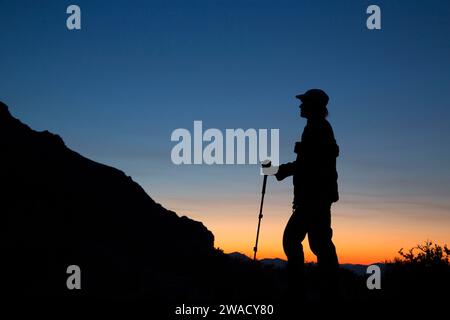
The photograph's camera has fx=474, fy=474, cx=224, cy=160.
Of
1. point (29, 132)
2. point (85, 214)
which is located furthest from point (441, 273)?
point (29, 132)

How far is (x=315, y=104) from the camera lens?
780cm

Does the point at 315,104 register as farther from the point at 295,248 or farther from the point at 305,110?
the point at 295,248

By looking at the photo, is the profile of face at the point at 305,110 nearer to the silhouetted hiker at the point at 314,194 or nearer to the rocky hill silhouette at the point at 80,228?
the silhouetted hiker at the point at 314,194

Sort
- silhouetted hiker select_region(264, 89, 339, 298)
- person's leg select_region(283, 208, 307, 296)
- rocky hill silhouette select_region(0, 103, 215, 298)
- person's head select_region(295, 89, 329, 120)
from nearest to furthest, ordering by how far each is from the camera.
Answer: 1. silhouetted hiker select_region(264, 89, 339, 298)
2. person's leg select_region(283, 208, 307, 296)
3. person's head select_region(295, 89, 329, 120)
4. rocky hill silhouette select_region(0, 103, 215, 298)

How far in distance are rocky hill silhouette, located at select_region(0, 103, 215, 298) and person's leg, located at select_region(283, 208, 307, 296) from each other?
381cm

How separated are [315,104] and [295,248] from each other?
2376mm

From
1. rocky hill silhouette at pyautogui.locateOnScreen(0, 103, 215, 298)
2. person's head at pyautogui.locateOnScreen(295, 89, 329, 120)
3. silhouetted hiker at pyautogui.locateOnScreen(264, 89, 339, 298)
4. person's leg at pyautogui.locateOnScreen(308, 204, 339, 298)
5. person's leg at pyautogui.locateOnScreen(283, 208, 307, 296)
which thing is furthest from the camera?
rocky hill silhouette at pyautogui.locateOnScreen(0, 103, 215, 298)

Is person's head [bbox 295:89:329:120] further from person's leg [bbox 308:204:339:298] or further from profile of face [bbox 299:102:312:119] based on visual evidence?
person's leg [bbox 308:204:339:298]

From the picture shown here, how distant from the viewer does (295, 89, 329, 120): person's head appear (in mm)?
7789

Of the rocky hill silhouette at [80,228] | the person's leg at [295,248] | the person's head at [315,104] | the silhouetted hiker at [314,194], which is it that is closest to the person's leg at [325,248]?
the silhouetted hiker at [314,194]

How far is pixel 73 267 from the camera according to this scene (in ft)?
38.5

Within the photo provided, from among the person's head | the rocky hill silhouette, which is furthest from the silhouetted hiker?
the rocky hill silhouette

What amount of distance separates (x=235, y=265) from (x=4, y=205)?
31.7 feet

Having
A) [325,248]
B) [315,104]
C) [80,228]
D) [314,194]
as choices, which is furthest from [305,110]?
[80,228]
